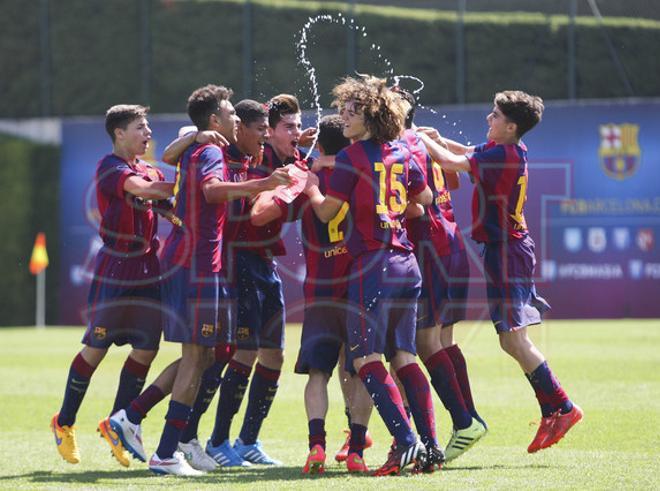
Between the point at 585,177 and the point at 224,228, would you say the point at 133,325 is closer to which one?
the point at 224,228

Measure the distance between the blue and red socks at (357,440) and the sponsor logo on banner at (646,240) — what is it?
16395 mm

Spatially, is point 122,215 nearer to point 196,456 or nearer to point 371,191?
point 196,456

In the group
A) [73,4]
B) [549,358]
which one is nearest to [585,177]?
[549,358]

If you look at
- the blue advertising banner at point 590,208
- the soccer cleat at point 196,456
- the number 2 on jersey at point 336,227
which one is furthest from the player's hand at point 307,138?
the blue advertising banner at point 590,208

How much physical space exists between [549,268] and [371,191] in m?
16.4

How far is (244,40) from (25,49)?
5.18 metres

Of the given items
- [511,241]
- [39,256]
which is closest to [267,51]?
[39,256]

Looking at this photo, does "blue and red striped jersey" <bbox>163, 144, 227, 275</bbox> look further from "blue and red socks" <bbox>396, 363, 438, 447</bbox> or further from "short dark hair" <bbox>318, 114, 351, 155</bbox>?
"blue and red socks" <bbox>396, 363, 438, 447</bbox>

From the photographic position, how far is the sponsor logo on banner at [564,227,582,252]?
23156 mm

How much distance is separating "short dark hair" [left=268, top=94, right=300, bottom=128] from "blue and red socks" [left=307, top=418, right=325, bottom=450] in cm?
216

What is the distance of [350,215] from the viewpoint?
7.57 m

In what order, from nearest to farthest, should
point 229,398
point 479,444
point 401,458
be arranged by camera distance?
point 401,458
point 229,398
point 479,444

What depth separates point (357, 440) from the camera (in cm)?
763

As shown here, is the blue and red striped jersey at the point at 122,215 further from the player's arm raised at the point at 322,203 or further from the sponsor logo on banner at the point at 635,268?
Result: the sponsor logo on banner at the point at 635,268
